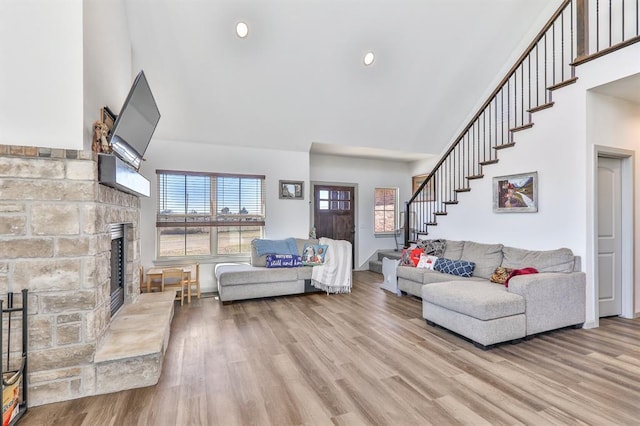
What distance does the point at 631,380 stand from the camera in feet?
7.28

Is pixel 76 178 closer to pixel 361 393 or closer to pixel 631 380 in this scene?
pixel 361 393

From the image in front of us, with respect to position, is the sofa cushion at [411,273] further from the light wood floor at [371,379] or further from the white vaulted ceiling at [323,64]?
the white vaulted ceiling at [323,64]

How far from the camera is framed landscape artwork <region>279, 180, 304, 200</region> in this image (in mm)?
5605

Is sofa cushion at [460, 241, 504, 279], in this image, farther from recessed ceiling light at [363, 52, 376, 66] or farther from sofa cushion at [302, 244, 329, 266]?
recessed ceiling light at [363, 52, 376, 66]

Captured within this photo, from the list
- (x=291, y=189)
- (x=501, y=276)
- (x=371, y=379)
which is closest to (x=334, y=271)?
(x=291, y=189)

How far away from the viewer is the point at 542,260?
11.2 feet

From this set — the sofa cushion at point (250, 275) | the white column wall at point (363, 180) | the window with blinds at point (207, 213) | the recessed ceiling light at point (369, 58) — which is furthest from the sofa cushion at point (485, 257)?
the window with blinds at point (207, 213)

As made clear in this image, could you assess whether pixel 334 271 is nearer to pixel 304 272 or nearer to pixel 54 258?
pixel 304 272

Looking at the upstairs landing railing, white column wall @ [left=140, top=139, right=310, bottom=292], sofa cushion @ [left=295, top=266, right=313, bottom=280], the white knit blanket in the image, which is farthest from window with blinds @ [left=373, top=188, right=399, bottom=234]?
sofa cushion @ [left=295, top=266, right=313, bottom=280]

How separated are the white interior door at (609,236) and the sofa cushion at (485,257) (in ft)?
3.35

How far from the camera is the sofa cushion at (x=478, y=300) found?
275cm

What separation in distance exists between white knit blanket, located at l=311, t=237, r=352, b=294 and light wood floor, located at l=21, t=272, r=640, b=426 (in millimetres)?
1270

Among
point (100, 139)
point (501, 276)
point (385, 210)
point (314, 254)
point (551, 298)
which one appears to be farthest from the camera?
point (385, 210)

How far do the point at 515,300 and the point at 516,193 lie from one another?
1.72 meters
